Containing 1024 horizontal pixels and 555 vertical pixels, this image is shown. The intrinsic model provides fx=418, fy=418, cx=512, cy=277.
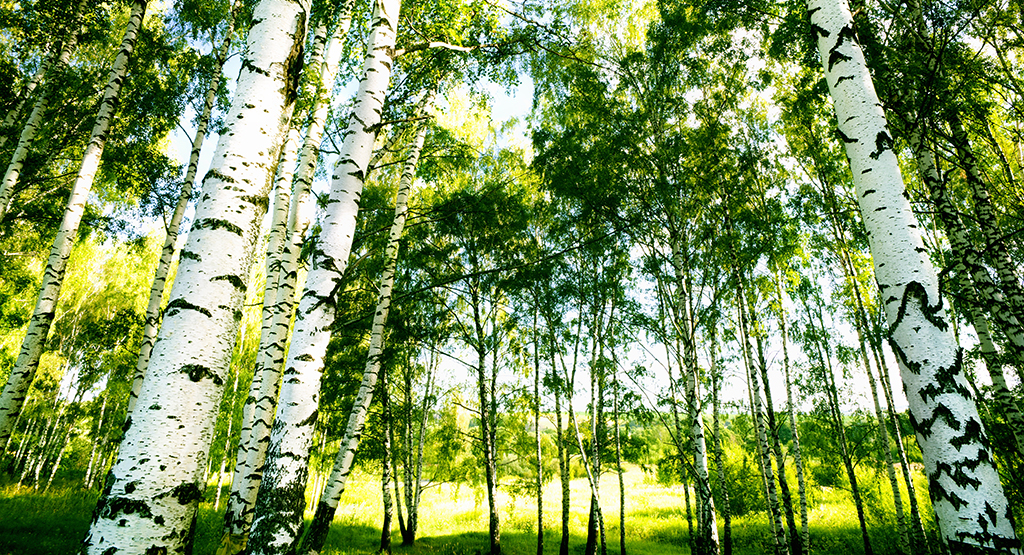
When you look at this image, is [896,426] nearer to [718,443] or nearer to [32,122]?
[718,443]

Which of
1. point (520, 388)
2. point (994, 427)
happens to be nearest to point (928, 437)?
point (994, 427)

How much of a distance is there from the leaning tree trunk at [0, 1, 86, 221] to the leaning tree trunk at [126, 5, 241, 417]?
1.98m

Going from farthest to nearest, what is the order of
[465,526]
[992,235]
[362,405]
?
1. [465,526]
2. [362,405]
3. [992,235]

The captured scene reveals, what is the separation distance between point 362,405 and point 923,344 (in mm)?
5616

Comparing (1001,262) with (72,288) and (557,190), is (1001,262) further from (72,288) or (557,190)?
(72,288)

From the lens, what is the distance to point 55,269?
228 inches

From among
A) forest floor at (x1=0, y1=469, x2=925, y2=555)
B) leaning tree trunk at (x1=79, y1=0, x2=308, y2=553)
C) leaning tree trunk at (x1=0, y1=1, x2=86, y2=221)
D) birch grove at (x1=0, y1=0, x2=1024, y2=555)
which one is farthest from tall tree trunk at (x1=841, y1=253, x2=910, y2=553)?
leaning tree trunk at (x1=0, y1=1, x2=86, y2=221)

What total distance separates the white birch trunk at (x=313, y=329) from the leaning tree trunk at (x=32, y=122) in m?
7.13

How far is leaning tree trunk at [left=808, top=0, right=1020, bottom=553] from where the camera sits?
1.94 metres

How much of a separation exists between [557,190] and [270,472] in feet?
30.3

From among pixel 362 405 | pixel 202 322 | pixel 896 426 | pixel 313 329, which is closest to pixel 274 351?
pixel 362 405

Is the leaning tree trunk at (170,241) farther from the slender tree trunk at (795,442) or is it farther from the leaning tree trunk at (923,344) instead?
the slender tree trunk at (795,442)

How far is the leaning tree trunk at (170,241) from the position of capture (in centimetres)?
601

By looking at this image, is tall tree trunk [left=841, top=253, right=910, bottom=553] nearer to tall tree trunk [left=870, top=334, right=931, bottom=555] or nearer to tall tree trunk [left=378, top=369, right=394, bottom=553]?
tall tree trunk [left=870, top=334, right=931, bottom=555]
